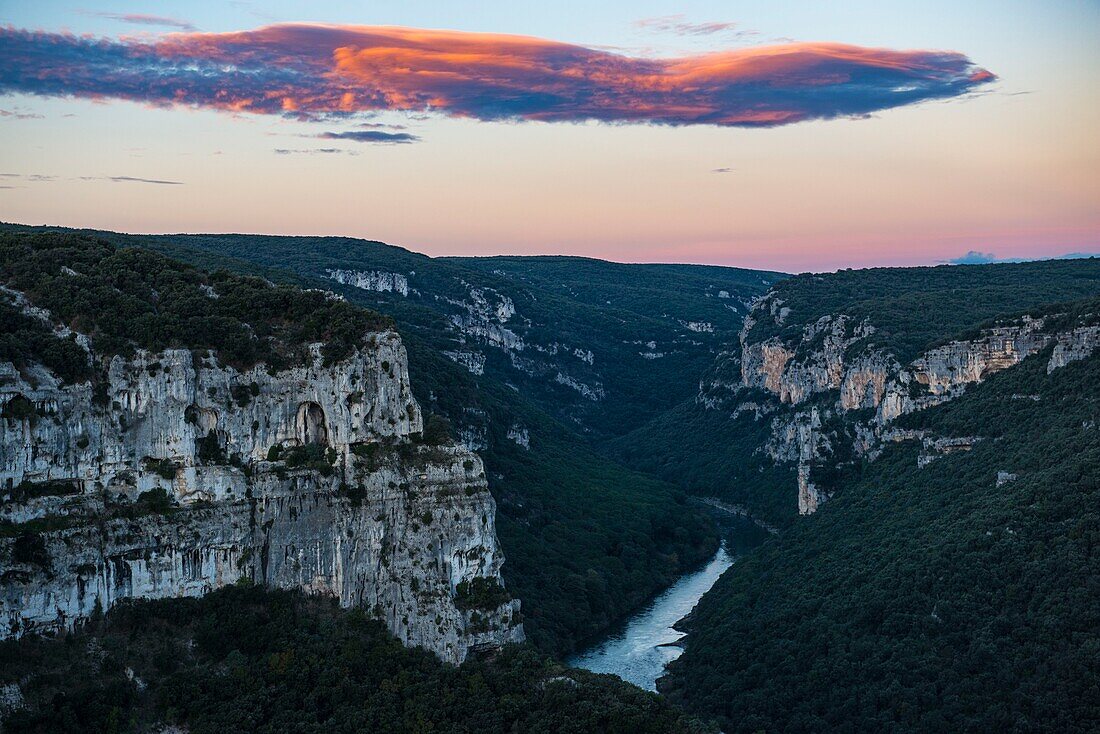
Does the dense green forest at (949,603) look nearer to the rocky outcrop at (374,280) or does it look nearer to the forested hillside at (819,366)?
the forested hillside at (819,366)

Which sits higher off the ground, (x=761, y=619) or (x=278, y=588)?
(x=278, y=588)

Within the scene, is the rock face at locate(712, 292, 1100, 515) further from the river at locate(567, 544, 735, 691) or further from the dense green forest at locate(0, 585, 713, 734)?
the dense green forest at locate(0, 585, 713, 734)

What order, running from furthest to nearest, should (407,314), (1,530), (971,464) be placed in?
(407,314), (971,464), (1,530)

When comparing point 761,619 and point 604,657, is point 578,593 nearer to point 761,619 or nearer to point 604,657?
point 604,657

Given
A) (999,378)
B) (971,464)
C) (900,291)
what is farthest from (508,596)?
(900,291)

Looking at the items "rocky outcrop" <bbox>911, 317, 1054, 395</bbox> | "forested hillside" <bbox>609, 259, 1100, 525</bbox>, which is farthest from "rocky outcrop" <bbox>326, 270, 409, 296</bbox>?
"rocky outcrop" <bbox>911, 317, 1054, 395</bbox>

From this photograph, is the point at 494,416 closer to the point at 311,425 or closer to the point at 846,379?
the point at 846,379

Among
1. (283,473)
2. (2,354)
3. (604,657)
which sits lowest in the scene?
(604,657)
